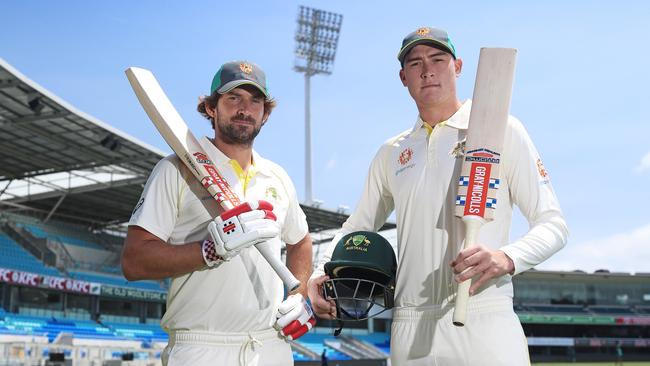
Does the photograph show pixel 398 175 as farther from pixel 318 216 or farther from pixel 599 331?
pixel 599 331

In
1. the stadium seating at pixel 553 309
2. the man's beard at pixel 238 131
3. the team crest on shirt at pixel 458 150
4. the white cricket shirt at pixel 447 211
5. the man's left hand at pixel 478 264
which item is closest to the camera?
the man's left hand at pixel 478 264

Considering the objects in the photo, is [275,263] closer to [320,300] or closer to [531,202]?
[320,300]

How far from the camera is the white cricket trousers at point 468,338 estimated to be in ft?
7.65

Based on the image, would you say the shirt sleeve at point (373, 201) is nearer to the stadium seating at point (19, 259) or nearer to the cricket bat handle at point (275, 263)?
the cricket bat handle at point (275, 263)

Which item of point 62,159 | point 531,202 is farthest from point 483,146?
point 62,159

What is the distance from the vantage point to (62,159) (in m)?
21.0

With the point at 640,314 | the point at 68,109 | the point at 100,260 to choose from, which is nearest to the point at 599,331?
the point at 640,314

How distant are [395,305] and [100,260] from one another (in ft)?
93.7

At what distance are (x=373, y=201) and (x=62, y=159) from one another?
1968 cm

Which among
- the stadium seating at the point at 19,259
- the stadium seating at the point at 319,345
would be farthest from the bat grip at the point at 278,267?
the stadium seating at the point at 319,345

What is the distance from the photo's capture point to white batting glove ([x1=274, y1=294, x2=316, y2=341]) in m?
2.69

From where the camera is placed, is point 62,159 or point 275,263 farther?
point 62,159

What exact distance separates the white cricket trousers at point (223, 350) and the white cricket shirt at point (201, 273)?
3cm

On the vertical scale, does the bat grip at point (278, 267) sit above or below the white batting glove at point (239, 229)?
below
